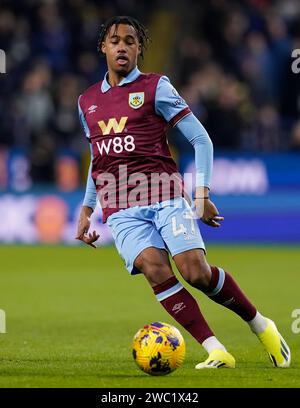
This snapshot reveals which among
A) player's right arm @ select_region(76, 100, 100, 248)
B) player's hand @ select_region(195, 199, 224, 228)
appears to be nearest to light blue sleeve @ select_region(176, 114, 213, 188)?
player's hand @ select_region(195, 199, 224, 228)

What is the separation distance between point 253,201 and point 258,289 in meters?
5.70

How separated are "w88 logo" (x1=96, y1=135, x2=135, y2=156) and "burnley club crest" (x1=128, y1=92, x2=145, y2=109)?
0.20 metres

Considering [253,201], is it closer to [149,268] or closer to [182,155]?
[182,155]

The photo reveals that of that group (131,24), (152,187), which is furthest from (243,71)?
(152,187)

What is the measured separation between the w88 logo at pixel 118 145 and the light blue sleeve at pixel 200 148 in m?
0.32

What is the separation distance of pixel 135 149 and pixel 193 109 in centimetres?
1109

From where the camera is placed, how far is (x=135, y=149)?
6633mm

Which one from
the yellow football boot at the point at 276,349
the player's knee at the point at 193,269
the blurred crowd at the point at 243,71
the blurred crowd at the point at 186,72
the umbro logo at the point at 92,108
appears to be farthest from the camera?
the blurred crowd at the point at 243,71

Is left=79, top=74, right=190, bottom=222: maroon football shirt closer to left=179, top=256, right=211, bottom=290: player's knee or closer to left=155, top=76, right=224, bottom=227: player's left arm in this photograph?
left=155, top=76, right=224, bottom=227: player's left arm

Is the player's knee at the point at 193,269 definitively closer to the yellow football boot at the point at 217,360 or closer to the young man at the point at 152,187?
the young man at the point at 152,187

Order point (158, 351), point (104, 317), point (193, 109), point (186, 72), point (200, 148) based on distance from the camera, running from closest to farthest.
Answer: point (158, 351) → point (200, 148) → point (104, 317) → point (193, 109) → point (186, 72)

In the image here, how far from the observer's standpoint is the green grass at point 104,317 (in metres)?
6.16

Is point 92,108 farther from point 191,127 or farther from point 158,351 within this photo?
point 158,351

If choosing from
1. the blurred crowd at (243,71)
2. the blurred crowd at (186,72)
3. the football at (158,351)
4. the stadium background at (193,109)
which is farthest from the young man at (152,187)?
the blurred crowd at (243,71)
